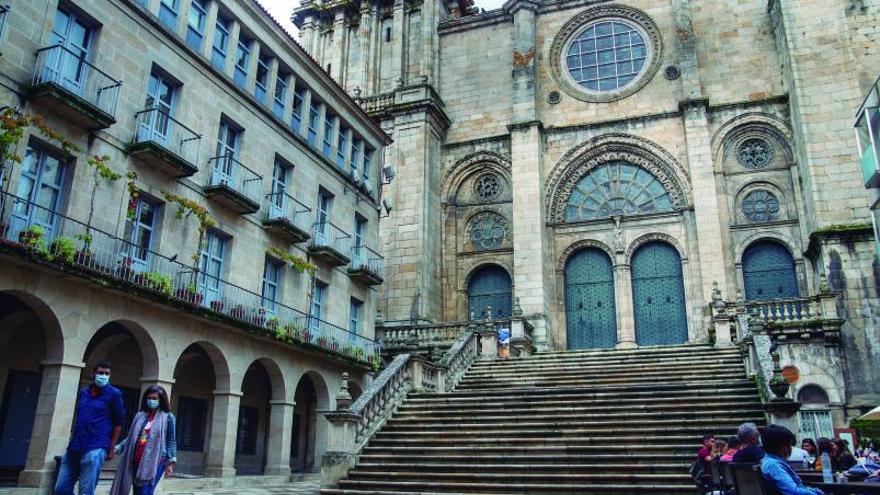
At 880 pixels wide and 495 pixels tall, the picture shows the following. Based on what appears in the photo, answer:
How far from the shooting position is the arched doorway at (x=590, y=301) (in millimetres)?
26297

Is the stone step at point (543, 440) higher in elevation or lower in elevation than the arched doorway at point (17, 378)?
lower

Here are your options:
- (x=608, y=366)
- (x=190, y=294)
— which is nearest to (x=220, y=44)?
(x=190, y=294)

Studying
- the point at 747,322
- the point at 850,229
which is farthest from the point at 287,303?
the point at 850,229

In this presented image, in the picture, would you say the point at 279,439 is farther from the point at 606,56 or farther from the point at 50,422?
the point at 606,56

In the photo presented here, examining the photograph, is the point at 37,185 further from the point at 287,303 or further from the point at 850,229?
the point at 850,229

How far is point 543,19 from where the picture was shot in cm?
3052

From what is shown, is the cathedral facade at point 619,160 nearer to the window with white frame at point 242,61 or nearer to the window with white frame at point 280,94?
A: the window with white frame at point 280,94

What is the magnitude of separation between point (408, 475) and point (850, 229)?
1656 centimetres

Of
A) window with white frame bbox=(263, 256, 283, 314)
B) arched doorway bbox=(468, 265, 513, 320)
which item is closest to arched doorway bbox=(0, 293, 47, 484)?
window with white frame bbox=(263, 256, 283, 314)

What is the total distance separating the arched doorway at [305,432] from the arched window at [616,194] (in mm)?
12162

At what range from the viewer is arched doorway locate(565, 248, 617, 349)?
2630cm

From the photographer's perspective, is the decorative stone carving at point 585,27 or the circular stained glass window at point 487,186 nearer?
the decorative stone carving at point 585,27

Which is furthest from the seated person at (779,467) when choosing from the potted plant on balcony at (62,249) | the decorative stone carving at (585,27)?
the decorative stone carving at (585,27)

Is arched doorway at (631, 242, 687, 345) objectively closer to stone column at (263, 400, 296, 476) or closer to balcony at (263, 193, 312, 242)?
balcony at (263, 193, 312, 242)
